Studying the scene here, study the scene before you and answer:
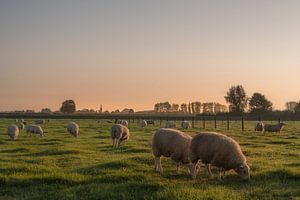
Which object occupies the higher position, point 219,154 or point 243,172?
point 219,154

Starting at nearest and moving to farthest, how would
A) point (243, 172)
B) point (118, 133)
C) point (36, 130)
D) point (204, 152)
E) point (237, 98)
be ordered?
point (243, 172), point (204, 152), point (118, 133), point (36, 130), point (237, 98)

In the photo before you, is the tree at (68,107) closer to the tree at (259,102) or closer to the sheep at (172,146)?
the tree at (259,102)

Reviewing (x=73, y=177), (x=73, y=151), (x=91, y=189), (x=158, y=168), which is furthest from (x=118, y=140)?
(x=91, y=189)

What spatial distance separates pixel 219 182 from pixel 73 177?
4.95m

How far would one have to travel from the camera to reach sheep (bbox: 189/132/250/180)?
15055 mm

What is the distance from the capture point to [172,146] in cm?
1675

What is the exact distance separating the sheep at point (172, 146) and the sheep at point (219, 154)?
0.81 m

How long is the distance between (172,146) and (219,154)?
2330 millimetres

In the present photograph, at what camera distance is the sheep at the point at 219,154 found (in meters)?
15.1

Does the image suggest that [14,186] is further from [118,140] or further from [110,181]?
[118,140]

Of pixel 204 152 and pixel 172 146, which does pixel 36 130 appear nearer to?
pixel 172 146

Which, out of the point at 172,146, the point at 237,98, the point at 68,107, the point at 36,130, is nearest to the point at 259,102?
the point at 237,98

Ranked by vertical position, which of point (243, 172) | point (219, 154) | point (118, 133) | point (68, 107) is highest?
point (68, 107)

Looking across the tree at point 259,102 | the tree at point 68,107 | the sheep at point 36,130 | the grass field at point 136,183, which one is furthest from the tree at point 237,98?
the grass field at point 136,183
